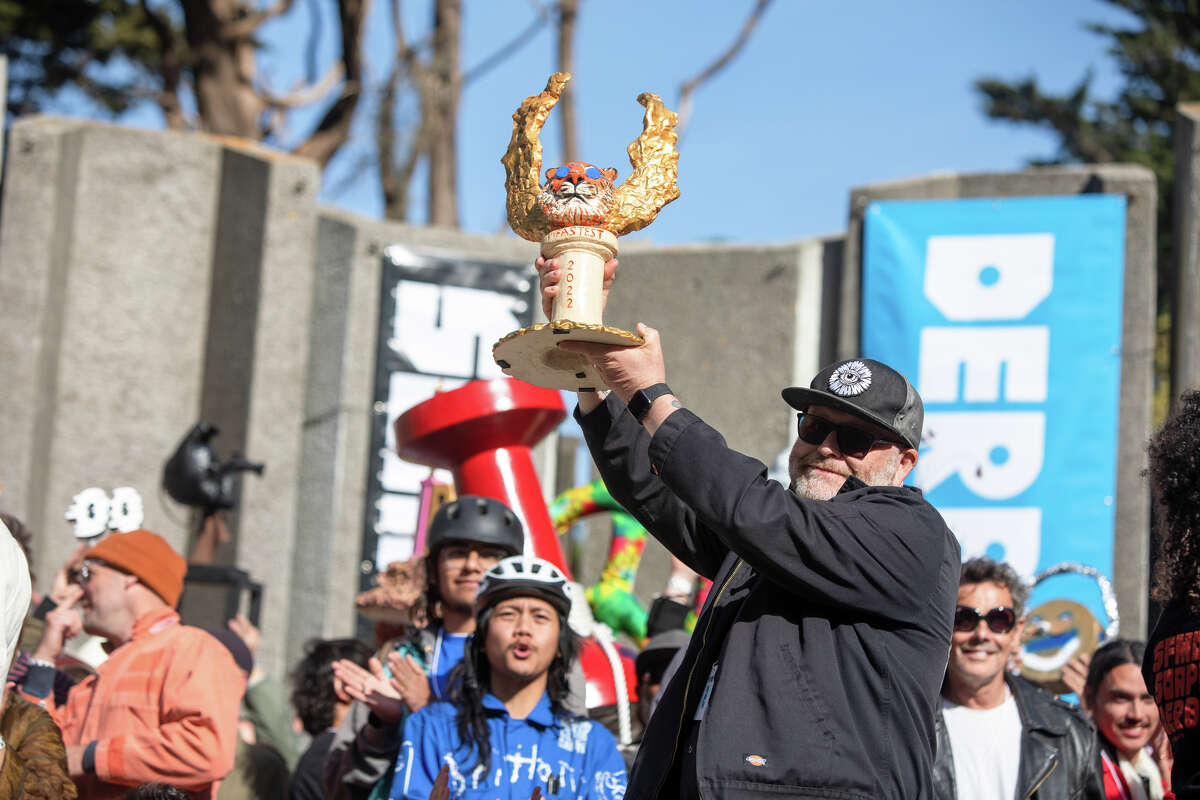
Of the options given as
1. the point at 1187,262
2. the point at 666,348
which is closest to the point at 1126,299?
the point at 1187,262

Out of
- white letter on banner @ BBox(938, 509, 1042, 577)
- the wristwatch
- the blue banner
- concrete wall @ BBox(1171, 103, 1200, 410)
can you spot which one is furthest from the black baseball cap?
concrete wall @ BBox(1171, 103, 1200, 410)

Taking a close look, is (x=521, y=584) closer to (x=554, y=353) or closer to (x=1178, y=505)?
(x=554, y=353)

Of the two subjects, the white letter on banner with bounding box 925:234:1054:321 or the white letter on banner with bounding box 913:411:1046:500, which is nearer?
the white letter on banner with bounding box 913:411:1046:500

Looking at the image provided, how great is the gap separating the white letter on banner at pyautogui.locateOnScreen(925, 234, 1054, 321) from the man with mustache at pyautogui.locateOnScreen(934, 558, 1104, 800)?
4.74 m

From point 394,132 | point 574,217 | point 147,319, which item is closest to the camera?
point 574,217

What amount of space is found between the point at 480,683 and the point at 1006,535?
16.8ft

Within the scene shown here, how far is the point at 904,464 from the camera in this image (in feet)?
9.73

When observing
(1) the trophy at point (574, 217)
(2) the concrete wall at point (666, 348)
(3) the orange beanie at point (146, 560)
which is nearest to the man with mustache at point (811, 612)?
(1) the trophy at point (574, 217)

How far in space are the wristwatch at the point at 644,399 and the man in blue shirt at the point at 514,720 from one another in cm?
141

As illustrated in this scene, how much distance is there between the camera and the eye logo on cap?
9.36 ft

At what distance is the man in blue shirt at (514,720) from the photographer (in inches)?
156

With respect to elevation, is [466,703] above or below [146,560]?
below

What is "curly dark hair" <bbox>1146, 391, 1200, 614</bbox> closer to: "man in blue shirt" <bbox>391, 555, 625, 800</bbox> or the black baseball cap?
the black baseball cap

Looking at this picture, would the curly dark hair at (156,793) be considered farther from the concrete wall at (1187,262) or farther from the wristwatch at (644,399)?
the concrete wall at (1187,262)
